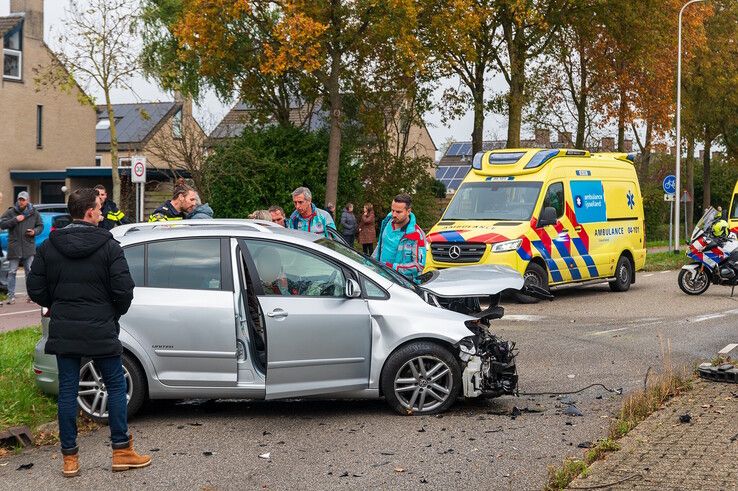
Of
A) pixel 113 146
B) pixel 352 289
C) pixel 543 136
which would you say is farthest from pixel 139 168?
pixel 543 136

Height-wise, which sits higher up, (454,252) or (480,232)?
(480,232)

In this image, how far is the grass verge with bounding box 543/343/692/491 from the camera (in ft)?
19.0

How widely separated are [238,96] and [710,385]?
23.9 metres

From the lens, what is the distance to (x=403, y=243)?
9844 mm

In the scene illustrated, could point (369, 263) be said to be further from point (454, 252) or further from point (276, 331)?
point (454, 252)

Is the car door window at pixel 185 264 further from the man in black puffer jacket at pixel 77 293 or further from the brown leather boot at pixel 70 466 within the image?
the brown leather boot at pixel 70 466

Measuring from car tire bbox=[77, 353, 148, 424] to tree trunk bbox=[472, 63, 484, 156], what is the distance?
83.2 ft

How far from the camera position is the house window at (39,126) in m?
43.3

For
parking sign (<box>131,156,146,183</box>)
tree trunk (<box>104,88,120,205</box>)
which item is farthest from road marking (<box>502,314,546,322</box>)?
tree trunk (<box>104,88,120,205</box>)

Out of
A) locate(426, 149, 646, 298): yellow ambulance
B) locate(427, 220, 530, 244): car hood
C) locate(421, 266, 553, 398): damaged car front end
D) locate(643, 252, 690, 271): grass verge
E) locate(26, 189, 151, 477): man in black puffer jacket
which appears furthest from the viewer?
locate(643, 252, 690, 271): grass verge

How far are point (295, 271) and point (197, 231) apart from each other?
844 mm

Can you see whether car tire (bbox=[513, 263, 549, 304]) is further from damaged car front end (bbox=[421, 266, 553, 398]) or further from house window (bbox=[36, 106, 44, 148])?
house window (bbox=[36, 106, 44, 148])

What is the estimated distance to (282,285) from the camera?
7719 millimetres

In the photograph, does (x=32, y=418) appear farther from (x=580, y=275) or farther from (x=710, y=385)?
(x=580, y=275)
